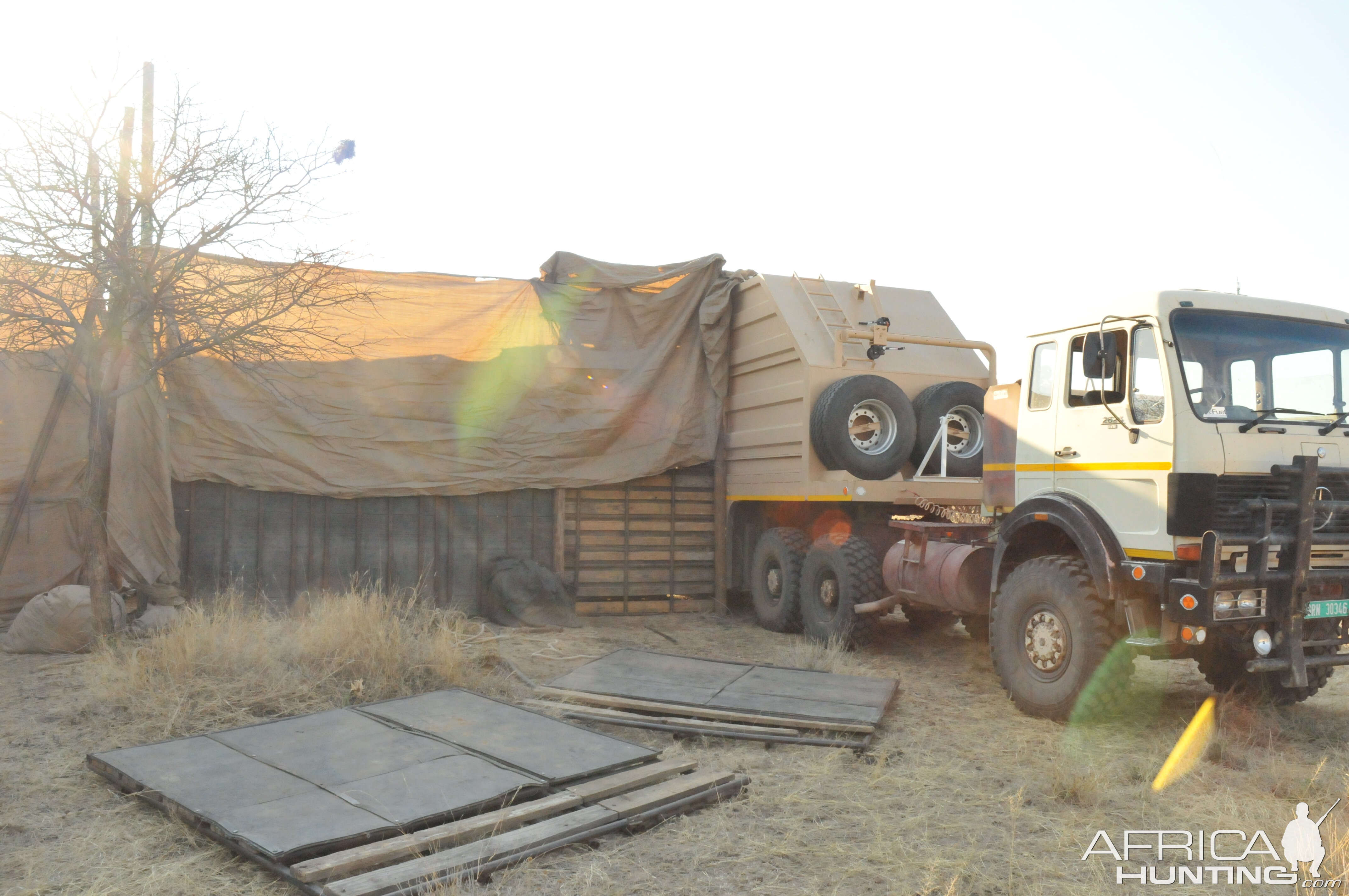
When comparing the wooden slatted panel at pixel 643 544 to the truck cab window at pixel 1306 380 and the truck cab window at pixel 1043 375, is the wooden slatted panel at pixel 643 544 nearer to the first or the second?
the truck cab window at pixel 1043 375

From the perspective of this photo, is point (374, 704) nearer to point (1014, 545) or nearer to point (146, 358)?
point (146, 358)

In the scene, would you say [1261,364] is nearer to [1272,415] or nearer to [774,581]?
[1272,415]

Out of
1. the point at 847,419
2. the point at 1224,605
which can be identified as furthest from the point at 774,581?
the point at 1224,605

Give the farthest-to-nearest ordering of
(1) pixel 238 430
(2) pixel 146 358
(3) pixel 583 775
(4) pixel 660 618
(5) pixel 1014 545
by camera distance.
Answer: (4) pixel 660 618
(1) pixel 238 430
(2) pixel 146 358
(5) pixel 1014 545
(3) pixel 583 775

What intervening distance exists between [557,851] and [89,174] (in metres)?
Answer: 6.28

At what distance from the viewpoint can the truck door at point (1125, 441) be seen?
5.80 meters

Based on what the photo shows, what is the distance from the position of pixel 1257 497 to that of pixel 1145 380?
0.95 metres

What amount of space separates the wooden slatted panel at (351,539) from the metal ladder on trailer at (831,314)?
3604 millimetres

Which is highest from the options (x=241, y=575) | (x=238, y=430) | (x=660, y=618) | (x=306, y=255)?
(x=306, y=255)

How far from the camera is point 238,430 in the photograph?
940 cm

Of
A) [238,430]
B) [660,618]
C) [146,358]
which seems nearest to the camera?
[146,358]

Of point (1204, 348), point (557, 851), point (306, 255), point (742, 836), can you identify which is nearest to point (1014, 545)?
point (1204, 348)

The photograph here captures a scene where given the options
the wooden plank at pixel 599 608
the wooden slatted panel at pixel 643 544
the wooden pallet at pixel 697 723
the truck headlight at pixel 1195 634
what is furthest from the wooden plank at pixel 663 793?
the wooden slatted panel at pixel 643 544

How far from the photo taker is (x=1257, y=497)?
574 cm
